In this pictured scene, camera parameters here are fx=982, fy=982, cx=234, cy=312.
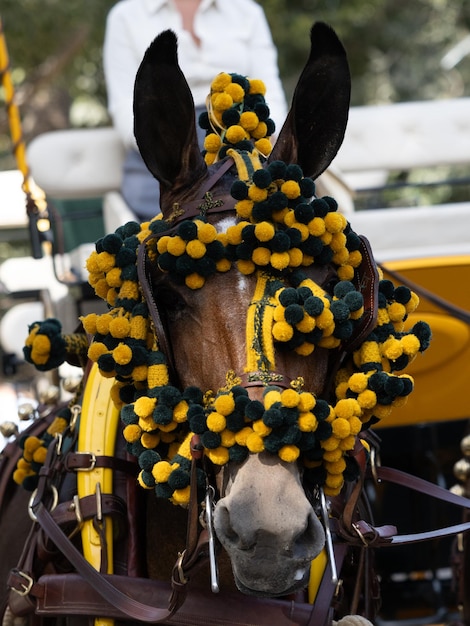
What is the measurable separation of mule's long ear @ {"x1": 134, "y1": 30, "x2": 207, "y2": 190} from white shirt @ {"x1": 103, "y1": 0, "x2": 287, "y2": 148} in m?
2.56

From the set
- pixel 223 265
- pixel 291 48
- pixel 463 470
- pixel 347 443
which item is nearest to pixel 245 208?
pixel 223 265

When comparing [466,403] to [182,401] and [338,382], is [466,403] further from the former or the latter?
[182,401]

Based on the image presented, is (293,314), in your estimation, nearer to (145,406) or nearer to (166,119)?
(145,406)

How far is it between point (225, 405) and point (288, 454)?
0.16 metres

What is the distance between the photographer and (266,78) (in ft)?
16.2

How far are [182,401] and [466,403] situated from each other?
2.83 meters

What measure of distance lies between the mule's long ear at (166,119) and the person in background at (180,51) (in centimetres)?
252

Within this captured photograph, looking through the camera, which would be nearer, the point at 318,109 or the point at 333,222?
the point at 333,222

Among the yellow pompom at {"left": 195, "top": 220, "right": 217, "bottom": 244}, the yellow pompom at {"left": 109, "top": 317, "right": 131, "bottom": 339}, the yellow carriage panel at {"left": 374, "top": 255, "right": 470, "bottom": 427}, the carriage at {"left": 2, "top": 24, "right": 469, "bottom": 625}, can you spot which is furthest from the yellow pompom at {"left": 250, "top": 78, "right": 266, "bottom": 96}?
the yellow carriage panel at {"left": 374, "top": 255, "right": 470, "bottom": 427}

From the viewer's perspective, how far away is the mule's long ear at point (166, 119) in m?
2.26

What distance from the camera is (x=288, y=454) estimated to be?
6.38 feet

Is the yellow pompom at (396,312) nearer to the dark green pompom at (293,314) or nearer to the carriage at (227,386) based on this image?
the carriage at (227,386)

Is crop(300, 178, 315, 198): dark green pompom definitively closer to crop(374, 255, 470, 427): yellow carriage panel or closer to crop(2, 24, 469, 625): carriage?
crop(2, 24, 469, 625): carriage

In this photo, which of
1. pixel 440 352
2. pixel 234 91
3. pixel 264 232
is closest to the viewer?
pixel 264 232
